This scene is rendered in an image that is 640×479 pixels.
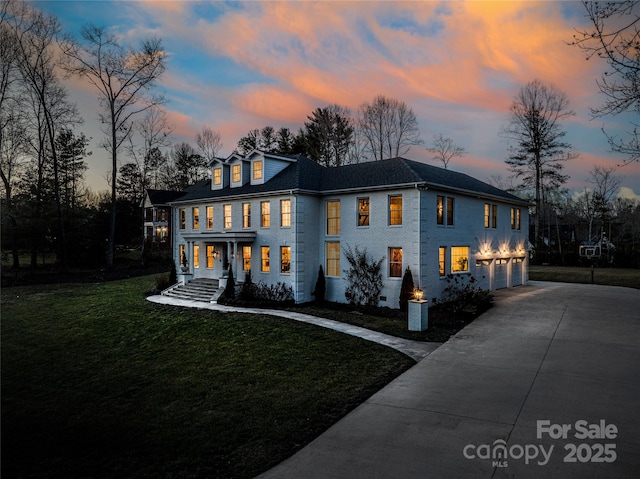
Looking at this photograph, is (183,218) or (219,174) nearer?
(219,174)

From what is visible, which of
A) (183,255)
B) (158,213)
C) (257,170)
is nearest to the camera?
(257,170)

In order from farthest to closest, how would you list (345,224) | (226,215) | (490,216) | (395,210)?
(226,215) < (490,216) < (345,224) < (395,210)

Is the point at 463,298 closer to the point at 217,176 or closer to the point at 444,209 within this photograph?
the point at 444,209

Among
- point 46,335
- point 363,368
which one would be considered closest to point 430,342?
point 363,368

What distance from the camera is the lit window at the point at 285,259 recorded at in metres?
19.9

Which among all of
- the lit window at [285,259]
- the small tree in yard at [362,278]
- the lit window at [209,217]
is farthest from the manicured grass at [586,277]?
the lit window at [209,217]

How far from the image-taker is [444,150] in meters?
40.3

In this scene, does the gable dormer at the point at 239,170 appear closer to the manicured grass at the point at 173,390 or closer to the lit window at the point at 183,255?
the lit window at the point at 183,255

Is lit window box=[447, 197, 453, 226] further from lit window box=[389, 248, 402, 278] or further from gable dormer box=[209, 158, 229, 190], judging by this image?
gable dormer box=[209, 158, 229, 190]

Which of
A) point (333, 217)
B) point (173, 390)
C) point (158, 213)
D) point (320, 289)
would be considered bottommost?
point (173, 390)

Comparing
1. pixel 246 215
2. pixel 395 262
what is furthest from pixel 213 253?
pixel 395 262

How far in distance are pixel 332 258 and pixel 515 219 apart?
1353 cm

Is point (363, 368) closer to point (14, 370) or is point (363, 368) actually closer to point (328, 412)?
point (328, 412)

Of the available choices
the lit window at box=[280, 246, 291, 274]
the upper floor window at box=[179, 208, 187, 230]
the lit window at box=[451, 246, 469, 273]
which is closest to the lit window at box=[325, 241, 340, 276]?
the lit window at box=[280, 246, 291, 274]
